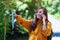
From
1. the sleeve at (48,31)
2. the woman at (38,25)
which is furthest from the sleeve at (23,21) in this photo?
the sleeve at (48,31)

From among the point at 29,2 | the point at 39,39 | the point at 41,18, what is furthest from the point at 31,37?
the point at 29,2

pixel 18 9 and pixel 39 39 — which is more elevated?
pixel 18 9

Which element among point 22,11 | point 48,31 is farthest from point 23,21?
point 48,31

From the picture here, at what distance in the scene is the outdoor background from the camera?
1562 millimetres

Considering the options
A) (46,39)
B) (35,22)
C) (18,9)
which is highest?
(18,9)

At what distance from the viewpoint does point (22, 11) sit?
1.59 meters

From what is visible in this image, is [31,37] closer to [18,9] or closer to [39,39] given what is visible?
[39,39]

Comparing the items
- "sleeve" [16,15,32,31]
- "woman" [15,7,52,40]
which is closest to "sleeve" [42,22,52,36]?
"woman" [15,7,52,40]

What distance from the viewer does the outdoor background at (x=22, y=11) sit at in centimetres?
156

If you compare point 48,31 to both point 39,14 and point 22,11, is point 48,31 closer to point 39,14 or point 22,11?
point 39,14

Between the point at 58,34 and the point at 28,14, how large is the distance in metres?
0.30

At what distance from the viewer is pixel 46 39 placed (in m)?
1.53

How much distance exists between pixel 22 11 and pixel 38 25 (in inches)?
7.2

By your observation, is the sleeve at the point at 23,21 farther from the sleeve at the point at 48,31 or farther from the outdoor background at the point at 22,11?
the sleeve at the point at 48,31
